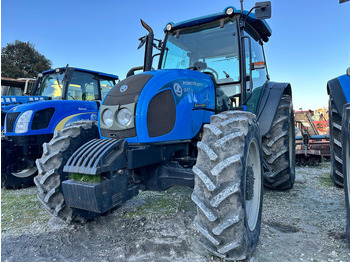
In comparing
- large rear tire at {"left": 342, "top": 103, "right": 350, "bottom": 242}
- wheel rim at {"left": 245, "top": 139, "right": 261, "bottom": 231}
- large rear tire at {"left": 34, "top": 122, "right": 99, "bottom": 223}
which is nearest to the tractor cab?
large rear tire at {"left": 34, "top": 122, "right": 99, "bottom": 223}

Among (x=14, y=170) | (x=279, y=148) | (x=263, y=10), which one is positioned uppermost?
(x=263, y=10)

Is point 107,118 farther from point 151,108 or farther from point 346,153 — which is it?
point 346,153

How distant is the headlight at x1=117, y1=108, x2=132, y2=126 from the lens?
245 centimetres

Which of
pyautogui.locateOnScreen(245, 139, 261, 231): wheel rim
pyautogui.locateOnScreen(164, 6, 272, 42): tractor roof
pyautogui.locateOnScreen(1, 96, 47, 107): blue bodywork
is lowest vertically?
pyautogui.locateOnScreen(245, 139, 261, 231): wheel rim

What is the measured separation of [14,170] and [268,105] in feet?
14.3

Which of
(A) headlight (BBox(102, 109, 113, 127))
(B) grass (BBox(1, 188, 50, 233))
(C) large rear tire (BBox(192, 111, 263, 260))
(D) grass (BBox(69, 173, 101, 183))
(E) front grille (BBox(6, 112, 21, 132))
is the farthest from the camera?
(E) front grille (BBox(6, 112, 21, 132))

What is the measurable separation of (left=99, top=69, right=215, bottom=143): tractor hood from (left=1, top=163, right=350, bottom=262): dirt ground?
970 mm

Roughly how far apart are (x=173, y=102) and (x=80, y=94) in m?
3.99

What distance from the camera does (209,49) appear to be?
352cm

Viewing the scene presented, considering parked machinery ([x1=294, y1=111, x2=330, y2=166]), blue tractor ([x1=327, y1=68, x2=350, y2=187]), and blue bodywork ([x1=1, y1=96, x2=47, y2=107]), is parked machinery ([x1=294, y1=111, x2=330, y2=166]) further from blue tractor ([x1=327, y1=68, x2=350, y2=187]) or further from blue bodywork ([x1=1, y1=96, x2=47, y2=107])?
blue bodywork ([x1=1, y1=96, x2=47, y2=107])

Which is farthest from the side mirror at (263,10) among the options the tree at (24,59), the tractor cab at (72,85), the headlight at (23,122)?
the tree at (24,59)

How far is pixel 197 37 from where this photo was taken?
3572mm

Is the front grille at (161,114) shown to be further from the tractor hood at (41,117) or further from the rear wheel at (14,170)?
the rear wheel at (14,170)

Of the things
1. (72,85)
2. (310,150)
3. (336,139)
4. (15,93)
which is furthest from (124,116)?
(15,93)
